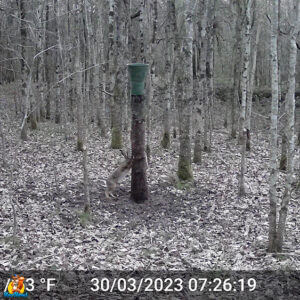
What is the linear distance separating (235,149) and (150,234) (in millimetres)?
9848

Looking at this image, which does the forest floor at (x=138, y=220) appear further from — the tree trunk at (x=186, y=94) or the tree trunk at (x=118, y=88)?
the tree trunk at (x=118, y=88)

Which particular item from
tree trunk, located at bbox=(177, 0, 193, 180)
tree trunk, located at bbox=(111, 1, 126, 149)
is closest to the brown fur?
tree trunk, located at bbox=(177, 0, 193, 180)

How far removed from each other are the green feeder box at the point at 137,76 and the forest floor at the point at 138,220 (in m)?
2.60

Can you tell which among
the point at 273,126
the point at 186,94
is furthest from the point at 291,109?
the point at 186,94

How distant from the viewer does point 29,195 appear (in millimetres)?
9430

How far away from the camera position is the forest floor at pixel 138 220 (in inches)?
251

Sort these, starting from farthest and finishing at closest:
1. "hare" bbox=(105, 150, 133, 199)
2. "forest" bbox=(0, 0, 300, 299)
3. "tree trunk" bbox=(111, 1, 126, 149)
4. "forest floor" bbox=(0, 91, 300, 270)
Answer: "tree trunk" bbox=(111, 1, 126, 149)
"hare" bbox=(105, 150, 133, 199)
"forest floor" bbox=(0, 91, 300, 270)
"forest" bbox=(0, 0, 300, 299)

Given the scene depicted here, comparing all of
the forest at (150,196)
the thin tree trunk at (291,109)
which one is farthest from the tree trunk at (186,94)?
the thin tree trunk at (291,109)

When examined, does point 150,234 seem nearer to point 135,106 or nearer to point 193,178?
point 135,106

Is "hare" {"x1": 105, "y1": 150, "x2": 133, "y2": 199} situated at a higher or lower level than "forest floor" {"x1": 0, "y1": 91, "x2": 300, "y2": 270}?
higher

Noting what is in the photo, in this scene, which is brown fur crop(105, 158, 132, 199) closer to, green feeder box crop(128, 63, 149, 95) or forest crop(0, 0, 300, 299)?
forest crop(0, 0, 300, 299)

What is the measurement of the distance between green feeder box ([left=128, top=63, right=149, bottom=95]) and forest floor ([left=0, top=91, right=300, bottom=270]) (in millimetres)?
2603

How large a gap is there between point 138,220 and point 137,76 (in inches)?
121

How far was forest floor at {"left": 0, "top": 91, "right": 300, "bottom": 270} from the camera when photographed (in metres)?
6.36
